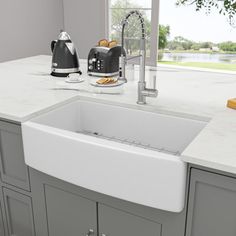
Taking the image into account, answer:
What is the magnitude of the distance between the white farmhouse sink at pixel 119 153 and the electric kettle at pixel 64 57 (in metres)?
0.37

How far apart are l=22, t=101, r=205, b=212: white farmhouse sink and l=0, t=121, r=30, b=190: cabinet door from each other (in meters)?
0.10

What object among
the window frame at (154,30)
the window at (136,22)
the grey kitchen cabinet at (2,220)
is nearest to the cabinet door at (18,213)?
the grey kitchen cabinet at (2,220)

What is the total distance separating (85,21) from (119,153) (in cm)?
363

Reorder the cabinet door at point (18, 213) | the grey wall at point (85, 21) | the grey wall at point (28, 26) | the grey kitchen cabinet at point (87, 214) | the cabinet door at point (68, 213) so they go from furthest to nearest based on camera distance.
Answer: the grey wall at point (85, 21) → the grey wall at point (28, 26) → the cabinet door at point (18, 213) → the cabinet door at point (68, 213) → the grey kitchen cabinet at point (87, 214)

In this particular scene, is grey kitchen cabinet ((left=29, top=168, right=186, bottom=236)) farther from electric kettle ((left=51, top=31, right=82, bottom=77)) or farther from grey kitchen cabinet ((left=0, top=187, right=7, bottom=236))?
electric kettle ((left=51, top=31, right=82, bottom=77))

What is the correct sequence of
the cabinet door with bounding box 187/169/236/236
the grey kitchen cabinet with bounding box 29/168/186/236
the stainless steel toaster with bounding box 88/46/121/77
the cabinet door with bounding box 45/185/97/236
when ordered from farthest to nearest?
the stainless steel toaster with bounding box 88/46/121/77
the cabinet door with bounding box 45/185/97/236
the grey kitchen cabinet with bounding box 29/168/186/236
the cabinet door with bounding box 187/169/236/236

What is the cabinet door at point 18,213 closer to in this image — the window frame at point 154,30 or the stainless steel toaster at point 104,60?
the stainless steel toaster at point 104,60

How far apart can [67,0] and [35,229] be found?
143 inches

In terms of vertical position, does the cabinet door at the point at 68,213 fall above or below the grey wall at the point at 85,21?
below

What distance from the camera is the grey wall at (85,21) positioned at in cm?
413

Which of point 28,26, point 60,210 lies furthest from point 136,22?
point 60,210

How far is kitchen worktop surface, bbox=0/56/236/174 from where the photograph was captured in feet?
3.09

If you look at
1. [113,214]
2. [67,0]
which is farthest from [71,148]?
[67,0]

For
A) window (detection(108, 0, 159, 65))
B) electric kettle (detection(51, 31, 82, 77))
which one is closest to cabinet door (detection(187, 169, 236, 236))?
electric kettle (detection(51, 31, 82, 77))
